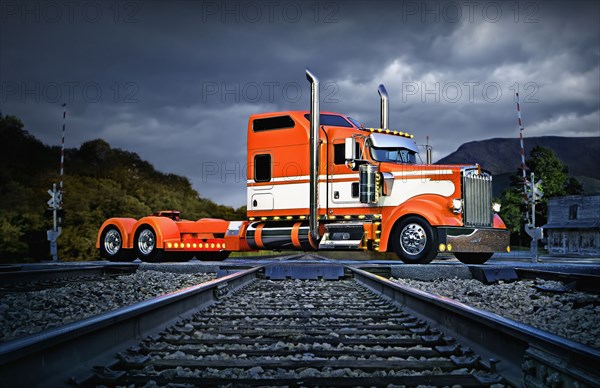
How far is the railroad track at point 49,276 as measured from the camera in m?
7.30

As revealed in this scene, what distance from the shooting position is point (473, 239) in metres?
9.80

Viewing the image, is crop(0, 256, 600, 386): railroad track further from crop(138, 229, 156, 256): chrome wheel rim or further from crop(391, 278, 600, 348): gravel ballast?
crop(138, 229, 156, 256): chrome wheel rim

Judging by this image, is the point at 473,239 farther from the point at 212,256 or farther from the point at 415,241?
the point at 212,256

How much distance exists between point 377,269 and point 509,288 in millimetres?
2432

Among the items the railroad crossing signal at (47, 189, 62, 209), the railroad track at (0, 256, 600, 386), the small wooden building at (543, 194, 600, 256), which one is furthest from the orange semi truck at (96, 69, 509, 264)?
the small wooden building at (543, 194, 600, 256)

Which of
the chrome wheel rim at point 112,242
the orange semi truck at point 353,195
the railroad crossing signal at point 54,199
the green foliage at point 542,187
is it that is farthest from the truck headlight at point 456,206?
the green foliage at point 542,187

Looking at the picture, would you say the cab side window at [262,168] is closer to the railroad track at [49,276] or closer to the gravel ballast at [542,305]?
the railroad track at [49,276]

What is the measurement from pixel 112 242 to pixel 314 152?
19.7ft

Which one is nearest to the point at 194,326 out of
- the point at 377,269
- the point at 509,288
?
the point at 509,288

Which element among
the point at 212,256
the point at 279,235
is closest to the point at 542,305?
the point at 279,235

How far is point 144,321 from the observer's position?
11.3 feet

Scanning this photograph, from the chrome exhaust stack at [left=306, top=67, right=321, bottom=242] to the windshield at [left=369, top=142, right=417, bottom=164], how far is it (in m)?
1.15

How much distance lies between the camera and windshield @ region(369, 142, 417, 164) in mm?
10383

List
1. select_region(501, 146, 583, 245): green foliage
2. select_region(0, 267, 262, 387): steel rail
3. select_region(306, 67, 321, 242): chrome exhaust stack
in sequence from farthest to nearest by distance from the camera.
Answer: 1. select_region(501, 146, 583, 245): green foliage
2. select_region(306, 67, 321, 242): chrome exhaust stack
3. select_region(0, 267, 262, 387): steel rail
